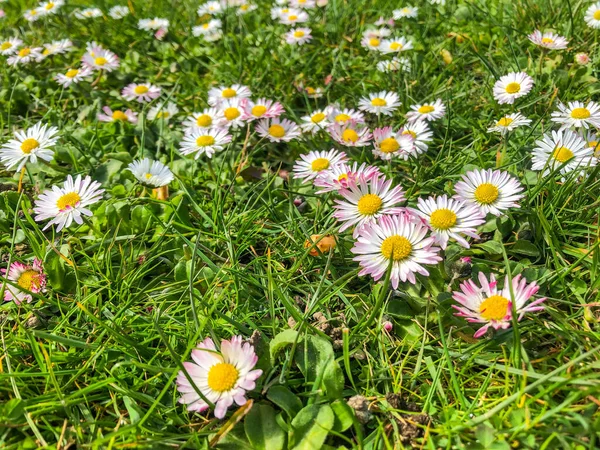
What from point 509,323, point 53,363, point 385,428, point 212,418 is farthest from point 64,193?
point 509,323

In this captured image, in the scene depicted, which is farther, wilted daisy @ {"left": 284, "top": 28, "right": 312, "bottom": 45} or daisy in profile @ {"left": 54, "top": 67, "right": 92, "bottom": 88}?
wilted daisy @ {"left": 284, "top": 28, "right": 312, "bottom": 45}

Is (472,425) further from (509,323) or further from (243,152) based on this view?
(243,152)

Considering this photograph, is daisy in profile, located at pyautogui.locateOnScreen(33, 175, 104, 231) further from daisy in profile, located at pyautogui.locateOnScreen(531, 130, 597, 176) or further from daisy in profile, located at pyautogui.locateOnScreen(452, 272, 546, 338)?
daisy in profile, located at pyautogui.locateOnScreen(531, 130, 597, 176)

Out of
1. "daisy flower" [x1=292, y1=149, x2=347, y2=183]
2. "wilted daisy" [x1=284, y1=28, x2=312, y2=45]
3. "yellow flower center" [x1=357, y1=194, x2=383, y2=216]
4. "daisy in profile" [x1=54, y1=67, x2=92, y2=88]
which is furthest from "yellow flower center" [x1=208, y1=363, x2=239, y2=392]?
"wilted daisy" [x1=284, y1=28, x2=312, y2=45]

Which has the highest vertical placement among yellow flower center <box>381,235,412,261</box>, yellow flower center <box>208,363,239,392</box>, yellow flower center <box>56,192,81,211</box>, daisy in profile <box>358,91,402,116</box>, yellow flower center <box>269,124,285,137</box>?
daisy in profile <box>358,91,402,116</box>

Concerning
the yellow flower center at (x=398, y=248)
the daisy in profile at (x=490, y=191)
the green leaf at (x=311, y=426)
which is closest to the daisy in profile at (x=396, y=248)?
the yellow flower center at (x=398, y=248)

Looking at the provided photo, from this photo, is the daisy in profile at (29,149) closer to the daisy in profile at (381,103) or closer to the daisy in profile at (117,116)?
the daisy in profile at (117,116)

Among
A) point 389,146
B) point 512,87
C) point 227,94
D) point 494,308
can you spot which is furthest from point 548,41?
point 494,308
